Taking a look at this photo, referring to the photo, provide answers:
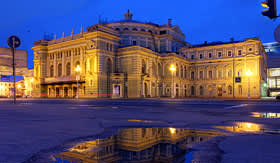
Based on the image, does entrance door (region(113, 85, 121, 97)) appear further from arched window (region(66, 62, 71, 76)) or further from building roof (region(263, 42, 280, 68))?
building roof (region(263, 42, 280, 68))

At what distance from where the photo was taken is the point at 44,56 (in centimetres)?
6825

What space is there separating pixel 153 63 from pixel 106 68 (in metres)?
13.9

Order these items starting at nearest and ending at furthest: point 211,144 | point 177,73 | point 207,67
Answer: point 211,144 → point 177,73 → point 207,67

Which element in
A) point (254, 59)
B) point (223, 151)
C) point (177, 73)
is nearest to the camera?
point (223, 151)

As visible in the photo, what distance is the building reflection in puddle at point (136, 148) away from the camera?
189 inches

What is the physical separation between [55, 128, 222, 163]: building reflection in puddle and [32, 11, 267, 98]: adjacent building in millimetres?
44855

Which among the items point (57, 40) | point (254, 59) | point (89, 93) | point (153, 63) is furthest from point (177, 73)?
point (57, 40)

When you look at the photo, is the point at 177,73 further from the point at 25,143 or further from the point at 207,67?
the point at 25,143

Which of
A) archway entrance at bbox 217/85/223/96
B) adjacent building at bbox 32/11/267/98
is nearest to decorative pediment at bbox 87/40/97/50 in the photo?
adjacent building at bbox 32/11/267/98

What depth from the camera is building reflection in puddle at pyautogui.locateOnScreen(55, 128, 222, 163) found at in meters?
4.79

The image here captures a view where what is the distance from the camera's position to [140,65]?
57.3 meters

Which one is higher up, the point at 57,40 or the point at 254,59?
the point at 57,40

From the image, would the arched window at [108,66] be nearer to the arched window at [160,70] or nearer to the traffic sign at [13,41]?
the arched window at [160,70]

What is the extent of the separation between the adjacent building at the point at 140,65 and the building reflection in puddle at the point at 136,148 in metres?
44.9
